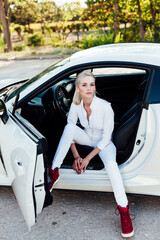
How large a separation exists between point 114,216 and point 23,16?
23.8 m

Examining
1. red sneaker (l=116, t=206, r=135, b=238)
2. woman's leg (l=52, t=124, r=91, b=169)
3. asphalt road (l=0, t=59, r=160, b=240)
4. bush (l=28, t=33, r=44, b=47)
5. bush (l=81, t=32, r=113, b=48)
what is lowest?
bush (l=28, t=33, r=44, b=47)

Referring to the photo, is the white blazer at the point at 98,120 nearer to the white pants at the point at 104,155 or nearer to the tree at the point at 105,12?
the white pants at the point at 104,155

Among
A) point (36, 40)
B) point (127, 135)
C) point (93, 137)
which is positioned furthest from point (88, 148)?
point (36, 40)

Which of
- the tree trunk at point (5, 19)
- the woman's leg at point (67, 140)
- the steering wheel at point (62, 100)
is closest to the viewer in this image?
the woman's leg at point (67, 140)

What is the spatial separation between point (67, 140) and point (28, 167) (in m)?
0.62

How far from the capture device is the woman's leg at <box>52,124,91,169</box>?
8.05 feet

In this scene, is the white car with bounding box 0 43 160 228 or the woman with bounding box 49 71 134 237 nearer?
the white car with bounding box 0 43 160 228

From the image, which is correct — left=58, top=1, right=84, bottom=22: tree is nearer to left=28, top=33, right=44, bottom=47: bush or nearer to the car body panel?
left=28, top=33, right=44, bottom=47: bush

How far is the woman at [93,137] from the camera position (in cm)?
225

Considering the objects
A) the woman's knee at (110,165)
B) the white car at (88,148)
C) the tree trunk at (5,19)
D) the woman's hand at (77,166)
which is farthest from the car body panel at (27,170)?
the tree trunk at (5,19)

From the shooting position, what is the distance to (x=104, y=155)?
239cm

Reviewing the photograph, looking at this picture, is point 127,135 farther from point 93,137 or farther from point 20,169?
point 20,169

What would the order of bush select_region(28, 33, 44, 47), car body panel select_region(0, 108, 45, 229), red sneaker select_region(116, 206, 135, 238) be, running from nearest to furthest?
car body panel select_region(0, 108, 45, 229) < red sneaker select_region(116, 206, 135, 238) < bush select_region(28, 33, 44, 47)

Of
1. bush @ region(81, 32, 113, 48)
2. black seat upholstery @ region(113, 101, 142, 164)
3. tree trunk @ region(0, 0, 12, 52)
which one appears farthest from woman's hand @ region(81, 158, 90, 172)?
tree trunk @ region(0, 0, 12, 52)
